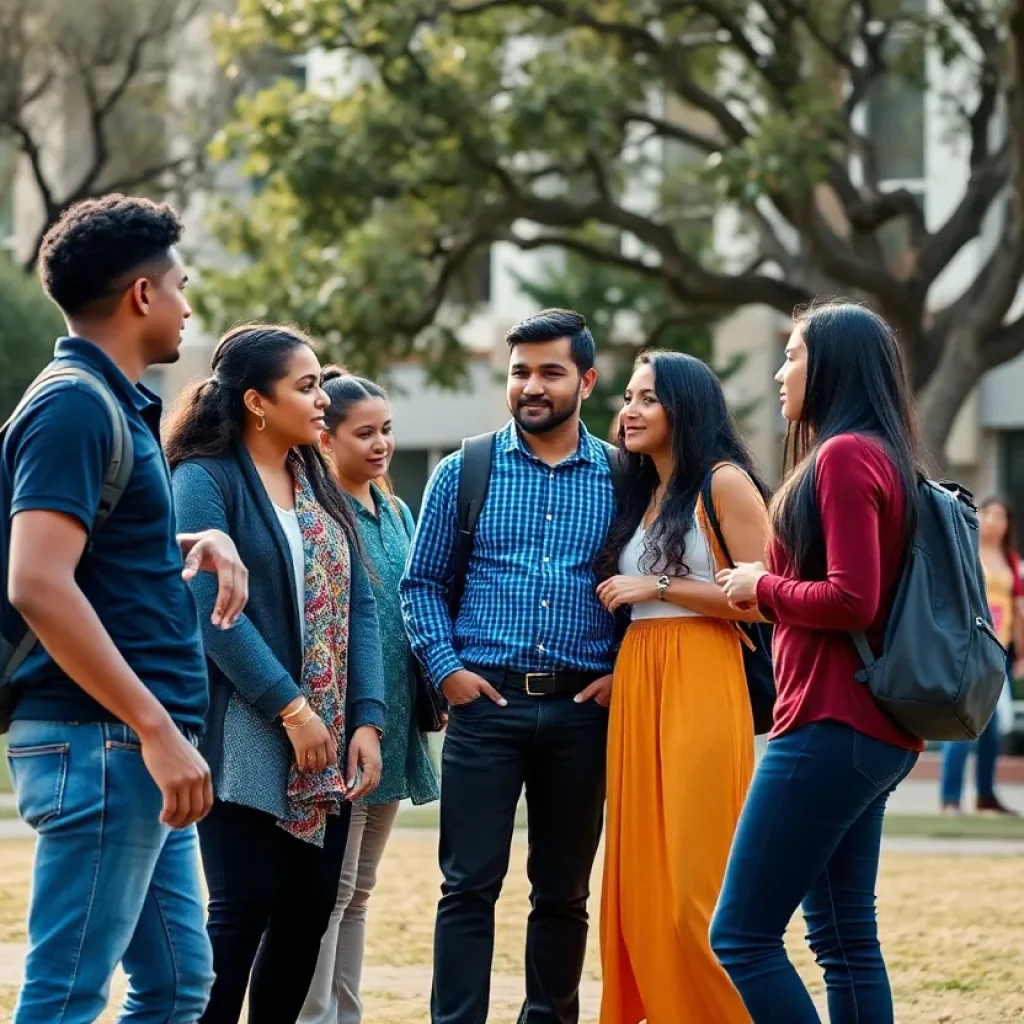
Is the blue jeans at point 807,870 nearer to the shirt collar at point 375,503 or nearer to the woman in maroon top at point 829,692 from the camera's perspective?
the woman in maroon top at point 829,692

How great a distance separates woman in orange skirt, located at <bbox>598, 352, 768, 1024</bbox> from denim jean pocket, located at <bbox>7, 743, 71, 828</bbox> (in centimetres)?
238

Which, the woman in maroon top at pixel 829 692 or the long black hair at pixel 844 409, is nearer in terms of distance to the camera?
the woman in maroon top at pixel 829 692

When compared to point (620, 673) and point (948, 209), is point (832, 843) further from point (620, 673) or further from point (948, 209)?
point (948, 209)

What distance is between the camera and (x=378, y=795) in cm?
641

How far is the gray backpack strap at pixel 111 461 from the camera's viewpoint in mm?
3928

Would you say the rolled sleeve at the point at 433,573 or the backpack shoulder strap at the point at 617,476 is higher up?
the backpack shoulder strap at the point at 617,476

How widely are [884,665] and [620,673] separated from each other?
1345mm

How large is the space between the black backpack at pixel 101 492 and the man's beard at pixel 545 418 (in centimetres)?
239

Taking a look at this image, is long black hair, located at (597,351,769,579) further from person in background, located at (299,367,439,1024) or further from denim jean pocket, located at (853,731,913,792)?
denim jean pocket, located at (853,731,913,792)

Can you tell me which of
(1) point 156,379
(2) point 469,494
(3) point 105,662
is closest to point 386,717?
(2) point 469,494

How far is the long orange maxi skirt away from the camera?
19.4ft

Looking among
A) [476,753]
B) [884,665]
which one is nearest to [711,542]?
[476,753]

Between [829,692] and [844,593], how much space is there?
0.81 ft

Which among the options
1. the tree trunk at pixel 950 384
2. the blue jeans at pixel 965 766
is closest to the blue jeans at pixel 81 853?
the blue jeans at pixel 965 766
